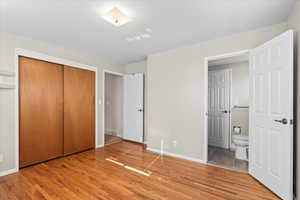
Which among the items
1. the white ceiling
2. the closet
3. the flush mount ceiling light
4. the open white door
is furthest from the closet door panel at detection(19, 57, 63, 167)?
the open white door

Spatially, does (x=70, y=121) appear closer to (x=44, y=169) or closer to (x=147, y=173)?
(x=44, y=169)

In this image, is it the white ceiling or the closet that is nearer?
the white ceiling

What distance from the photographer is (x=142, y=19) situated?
6.73 feet

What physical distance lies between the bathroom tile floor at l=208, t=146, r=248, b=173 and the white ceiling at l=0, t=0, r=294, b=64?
2426mm

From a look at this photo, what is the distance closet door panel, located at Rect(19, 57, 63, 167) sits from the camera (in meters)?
2.57

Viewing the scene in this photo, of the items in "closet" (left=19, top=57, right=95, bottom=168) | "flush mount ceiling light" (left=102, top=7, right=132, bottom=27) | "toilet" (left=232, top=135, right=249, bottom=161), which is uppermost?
"flush mount ceiling light" (left=102, top=7, right=132, bottom=27)

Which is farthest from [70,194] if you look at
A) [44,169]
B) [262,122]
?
[262,122]

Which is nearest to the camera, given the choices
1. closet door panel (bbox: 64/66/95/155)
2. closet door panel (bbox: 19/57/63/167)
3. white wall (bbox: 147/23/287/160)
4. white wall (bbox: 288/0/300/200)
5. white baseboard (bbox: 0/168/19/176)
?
white wall (bbox: 288/0/300/200)

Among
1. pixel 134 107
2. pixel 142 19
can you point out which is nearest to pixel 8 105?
pixel 142 19

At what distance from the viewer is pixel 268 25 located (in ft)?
7.38

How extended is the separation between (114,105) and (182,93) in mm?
2926

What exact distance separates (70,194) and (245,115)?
13.3 ft

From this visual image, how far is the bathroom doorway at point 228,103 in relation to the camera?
3695mm

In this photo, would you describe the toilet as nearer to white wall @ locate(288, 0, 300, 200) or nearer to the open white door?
the open white door
